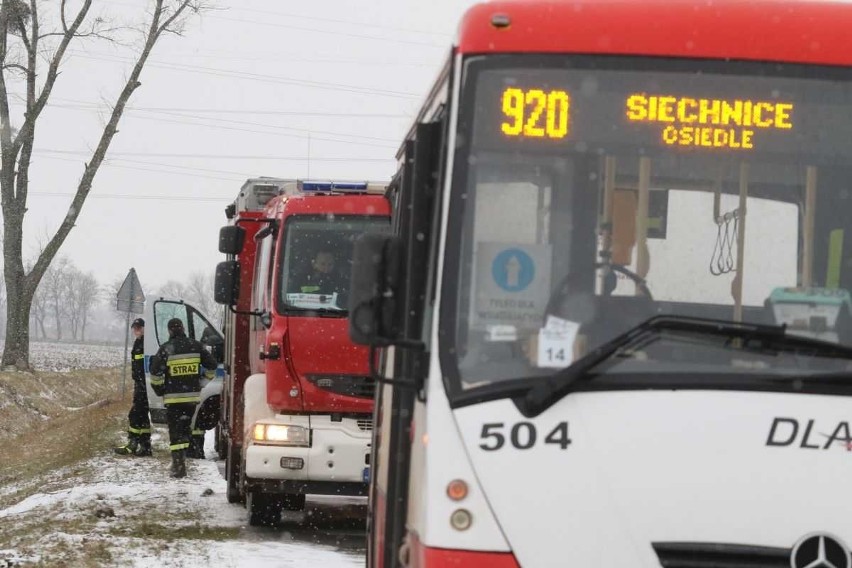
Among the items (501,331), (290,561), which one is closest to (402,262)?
(501,331)

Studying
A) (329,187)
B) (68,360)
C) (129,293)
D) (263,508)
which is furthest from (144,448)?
(68,360)

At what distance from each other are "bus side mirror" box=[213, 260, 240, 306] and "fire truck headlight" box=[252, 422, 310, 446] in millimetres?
1516

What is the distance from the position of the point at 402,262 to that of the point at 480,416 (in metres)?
0.63

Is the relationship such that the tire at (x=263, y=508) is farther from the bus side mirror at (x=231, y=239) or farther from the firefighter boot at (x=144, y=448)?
the firefighter boot at (x=144, y=448)

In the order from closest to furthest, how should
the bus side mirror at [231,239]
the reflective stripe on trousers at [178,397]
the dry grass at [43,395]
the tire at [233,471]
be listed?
the bus side mirror at [231,239] < the tire at [233,471] < the reflective stripe on trousers at [178,397] < the dry grass at [43,395]

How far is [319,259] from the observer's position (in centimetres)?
1333

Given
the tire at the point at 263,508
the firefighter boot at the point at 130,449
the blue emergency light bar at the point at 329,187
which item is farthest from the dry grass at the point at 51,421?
the blue emergency light bar at the point at 329,187

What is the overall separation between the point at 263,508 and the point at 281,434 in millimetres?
1040

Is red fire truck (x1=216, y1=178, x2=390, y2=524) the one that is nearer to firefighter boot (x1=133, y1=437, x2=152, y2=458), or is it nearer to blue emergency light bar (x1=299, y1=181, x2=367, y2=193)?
blue emergency light bar (x1=299, y1=181, x2=367, y2=193)

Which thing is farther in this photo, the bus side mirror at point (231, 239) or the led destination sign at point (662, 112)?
the bus side mirror at point (231, 239)

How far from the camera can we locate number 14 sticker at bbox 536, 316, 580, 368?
5223 mm

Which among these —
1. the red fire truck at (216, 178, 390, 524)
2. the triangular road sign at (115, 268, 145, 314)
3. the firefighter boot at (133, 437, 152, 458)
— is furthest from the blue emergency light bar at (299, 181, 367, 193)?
the triangular road sign at (115, 268, 145, 314)

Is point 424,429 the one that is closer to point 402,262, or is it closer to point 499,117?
point 402,262

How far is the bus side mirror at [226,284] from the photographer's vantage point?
46.4 feet
